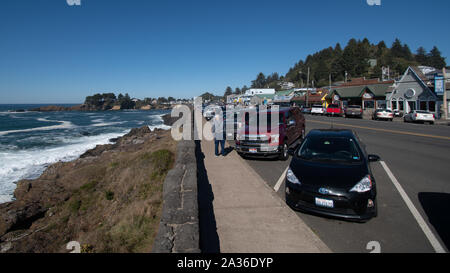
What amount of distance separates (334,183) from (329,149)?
155 centimetres

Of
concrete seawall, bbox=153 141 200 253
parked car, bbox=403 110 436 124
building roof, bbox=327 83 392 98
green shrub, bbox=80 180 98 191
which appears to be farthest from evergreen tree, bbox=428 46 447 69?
concrete seawall, bbox=153 141 200 253

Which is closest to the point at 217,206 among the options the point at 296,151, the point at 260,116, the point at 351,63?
the point at 296,151

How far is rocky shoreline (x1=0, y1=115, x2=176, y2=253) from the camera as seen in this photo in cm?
571

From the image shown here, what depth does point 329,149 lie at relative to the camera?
236 inches

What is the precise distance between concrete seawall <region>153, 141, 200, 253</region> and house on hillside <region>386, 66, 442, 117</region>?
3767 centimetres

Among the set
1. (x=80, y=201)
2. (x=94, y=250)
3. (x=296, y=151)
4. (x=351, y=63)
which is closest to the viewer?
(x=94, y=250)

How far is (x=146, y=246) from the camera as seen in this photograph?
464 cm

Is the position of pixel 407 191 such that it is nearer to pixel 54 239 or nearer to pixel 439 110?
pixel 54 239

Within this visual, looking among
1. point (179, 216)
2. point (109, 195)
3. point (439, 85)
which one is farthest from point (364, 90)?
point (179, 216)

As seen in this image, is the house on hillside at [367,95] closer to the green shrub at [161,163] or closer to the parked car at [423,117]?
the parked car at [423,117]

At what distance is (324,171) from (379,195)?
88.0 inches

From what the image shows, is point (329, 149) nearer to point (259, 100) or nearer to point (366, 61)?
point (259, 100)

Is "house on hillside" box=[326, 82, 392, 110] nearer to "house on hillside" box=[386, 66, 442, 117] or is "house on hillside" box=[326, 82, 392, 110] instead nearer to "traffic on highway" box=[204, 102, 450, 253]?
"house on hillside" box=[386, 66, 442, 117]

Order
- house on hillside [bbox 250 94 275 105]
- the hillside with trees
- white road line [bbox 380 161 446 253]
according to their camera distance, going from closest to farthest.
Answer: white road line [bbox 380 161 446 253]
house on hillside [bbox 250 94 275 105]
the hillside with trees
